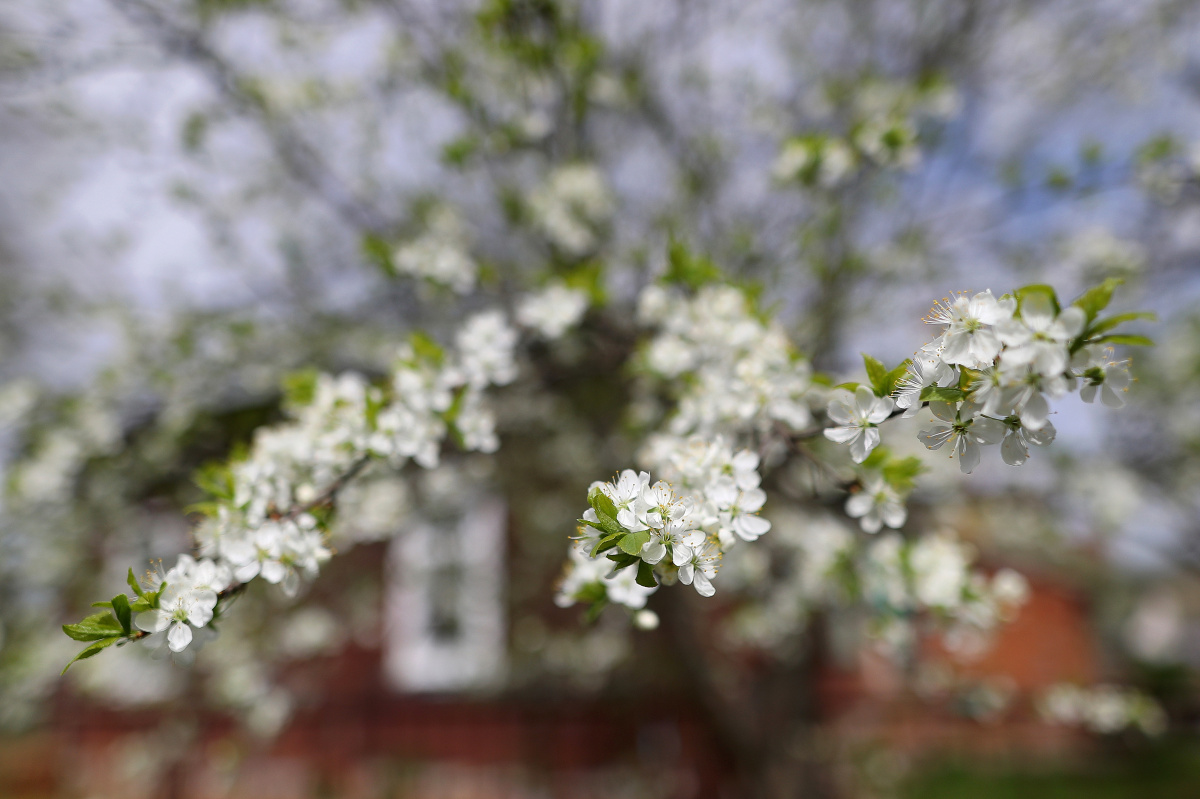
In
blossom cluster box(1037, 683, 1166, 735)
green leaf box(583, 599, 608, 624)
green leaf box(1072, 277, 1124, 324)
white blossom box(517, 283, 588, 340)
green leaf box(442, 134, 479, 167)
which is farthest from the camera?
green leaf box(442, 134, 479, 167)

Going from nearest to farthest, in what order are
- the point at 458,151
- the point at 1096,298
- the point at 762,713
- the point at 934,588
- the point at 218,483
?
1. the point at 1096,298
2. the point at 218,483
3. the point at 934,588
4. the point at 458,151
5. the point at 762,713

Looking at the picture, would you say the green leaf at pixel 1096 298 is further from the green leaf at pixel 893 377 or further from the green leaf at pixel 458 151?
the green leaf at pixel 458 151

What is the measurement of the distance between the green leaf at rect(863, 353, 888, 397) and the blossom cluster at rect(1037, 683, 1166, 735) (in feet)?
9.17

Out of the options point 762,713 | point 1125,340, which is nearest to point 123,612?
point 1125,340

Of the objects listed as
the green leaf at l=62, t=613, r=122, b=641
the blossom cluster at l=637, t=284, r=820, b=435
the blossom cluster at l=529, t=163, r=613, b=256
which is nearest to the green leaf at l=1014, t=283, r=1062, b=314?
the blossom cluster at l=637, t=284, r=820, b=435

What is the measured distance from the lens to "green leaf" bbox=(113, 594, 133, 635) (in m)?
1.33

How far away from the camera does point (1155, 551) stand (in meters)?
4.11

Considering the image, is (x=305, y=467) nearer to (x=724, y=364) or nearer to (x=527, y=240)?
(x=724, y=364)

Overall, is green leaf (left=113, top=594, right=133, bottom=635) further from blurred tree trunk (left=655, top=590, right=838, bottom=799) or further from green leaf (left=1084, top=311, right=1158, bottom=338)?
blurred tree trunk (left=655, top=590, right=838, bottom=799)

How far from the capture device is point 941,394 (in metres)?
1.20

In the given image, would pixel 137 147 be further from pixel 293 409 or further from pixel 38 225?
pixel 293 409

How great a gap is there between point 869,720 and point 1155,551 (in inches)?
187

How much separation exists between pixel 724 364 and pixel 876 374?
2.36 feet

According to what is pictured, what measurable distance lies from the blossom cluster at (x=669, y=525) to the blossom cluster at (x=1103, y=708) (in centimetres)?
277
